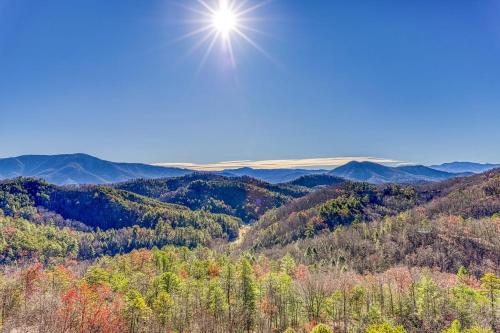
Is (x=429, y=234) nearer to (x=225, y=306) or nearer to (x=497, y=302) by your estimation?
(x=497, y=302)

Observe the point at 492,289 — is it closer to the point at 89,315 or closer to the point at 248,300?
the point at 248,300

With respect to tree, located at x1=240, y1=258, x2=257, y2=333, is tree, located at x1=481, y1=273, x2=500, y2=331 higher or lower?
higher

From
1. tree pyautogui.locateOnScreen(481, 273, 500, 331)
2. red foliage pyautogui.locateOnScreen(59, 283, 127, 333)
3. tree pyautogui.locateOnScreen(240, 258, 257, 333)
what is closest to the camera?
red foliage pyautogui.locateOnScreen(59, 283, 127, 333)

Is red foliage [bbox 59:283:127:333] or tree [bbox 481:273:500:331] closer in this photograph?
red foliage [bbox 59:283:127:333]

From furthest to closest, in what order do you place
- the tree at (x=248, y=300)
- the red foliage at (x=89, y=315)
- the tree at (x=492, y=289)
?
the tree at (x=248, y=300) → the tree at (x=492, y=289) → the red foliage at (x=89, y=315)

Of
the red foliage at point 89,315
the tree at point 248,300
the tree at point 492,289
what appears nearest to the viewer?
the red foliage at point 89,315

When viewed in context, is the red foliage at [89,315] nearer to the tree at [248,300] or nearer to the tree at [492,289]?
the tree at [248,300]

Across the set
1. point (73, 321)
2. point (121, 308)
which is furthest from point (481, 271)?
point (73, 321)

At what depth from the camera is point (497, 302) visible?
190 feet

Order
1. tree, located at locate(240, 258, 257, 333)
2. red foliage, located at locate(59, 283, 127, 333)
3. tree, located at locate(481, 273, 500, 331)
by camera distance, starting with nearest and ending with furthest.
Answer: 1. red foliage, located at locate(59, 283, 127, 333)
2. tree, located at locate(481, 273, 500, 331)
3. tree, located at locate(240, 258, 257, 333)

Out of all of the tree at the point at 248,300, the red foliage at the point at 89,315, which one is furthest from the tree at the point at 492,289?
the red foliage at the point at 89,315

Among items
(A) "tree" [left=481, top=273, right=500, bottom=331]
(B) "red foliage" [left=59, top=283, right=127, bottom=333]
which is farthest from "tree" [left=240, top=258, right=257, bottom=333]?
(A) "tree" [left=481, top=273, right=500, bottom=331]

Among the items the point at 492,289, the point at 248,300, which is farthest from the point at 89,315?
the point at 492,289

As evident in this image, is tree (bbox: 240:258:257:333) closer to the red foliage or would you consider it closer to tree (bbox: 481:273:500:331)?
the red foliage
